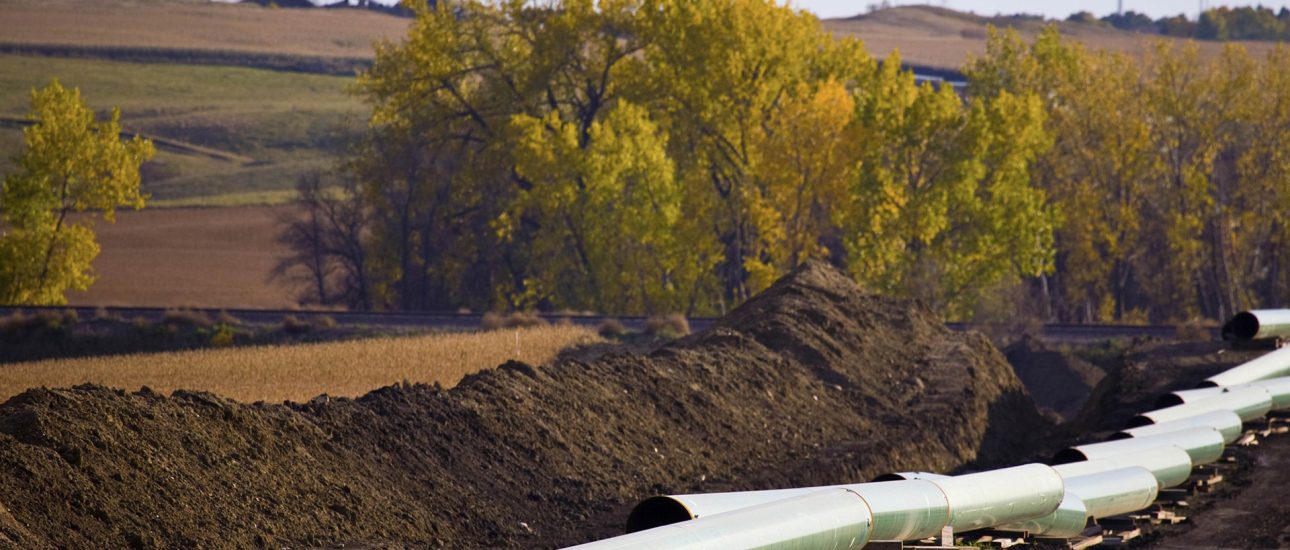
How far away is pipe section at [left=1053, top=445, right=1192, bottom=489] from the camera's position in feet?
51.5

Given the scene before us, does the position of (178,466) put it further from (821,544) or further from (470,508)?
(821,544)

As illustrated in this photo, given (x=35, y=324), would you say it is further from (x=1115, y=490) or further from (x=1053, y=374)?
(x=1115, y=490)

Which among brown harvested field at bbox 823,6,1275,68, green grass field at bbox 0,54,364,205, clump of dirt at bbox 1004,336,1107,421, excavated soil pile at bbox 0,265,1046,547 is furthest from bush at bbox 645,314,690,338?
brown harvested field at bbox 823,6,1275,68

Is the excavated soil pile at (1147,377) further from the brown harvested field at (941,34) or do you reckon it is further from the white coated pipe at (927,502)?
the brown harvested field at (941,34)

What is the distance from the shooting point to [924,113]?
45.9m

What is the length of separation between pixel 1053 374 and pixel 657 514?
2502 centimetres

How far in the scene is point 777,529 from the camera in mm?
10539

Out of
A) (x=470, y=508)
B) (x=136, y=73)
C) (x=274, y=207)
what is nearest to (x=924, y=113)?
(x=470, y=508)

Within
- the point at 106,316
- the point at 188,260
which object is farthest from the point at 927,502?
the point at 188,260

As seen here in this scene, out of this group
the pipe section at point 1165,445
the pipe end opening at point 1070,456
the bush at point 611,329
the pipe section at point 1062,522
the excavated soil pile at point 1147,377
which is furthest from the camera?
the bush at point 611,329

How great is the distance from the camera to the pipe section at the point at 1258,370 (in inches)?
945

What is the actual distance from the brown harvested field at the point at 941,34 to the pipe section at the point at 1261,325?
314 ft

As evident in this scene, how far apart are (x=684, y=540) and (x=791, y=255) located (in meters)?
40.6

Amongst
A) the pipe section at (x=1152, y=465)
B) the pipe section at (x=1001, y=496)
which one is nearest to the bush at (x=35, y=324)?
the pipe section at (x=1152, y=465)
